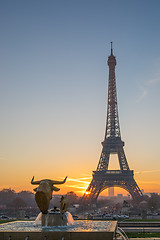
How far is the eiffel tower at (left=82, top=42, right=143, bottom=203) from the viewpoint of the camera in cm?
8044

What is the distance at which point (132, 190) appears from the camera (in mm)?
79875

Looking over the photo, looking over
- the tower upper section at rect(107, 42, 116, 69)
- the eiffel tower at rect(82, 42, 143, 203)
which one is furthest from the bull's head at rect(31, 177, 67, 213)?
the tower upper section at rect(107, 42, 116, 69)

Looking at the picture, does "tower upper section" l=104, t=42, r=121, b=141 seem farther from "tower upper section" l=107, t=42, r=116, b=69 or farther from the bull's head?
the bull's head

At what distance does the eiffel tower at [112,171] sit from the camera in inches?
3167

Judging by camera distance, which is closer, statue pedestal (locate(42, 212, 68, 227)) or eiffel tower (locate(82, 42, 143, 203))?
statue pedestal (locate(42, 212, 68, 227))

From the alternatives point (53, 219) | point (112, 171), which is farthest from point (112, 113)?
point (53, 219)

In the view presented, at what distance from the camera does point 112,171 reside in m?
83.6

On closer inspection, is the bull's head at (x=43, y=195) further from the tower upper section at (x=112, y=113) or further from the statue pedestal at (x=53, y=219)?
the tower upper section at (x=112, y=113)

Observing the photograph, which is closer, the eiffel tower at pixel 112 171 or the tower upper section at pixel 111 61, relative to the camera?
the eiffel tower at pixel 112 171

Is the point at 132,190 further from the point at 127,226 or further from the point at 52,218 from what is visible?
the point at 52,218

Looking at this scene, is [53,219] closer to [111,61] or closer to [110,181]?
[110,181]

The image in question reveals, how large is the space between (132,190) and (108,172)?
8.57 metres

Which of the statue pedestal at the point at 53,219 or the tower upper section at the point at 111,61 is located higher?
the tower upper section at the point at 111,61

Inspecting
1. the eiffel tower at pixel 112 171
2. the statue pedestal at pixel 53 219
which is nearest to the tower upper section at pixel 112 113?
the eiffel tower at pixel 112 171
